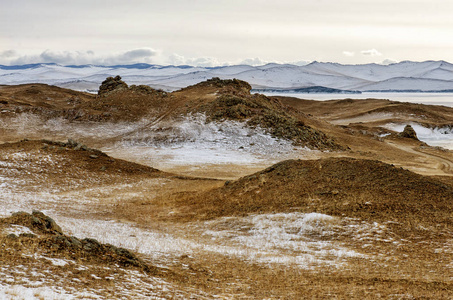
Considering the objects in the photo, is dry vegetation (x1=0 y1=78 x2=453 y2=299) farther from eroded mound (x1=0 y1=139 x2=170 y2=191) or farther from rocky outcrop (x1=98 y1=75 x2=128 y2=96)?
rocky outcrop (x1=98 y1=75 x2=128 y2=96)

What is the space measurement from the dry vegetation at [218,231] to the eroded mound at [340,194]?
0.26ft

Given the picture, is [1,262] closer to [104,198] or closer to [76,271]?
[76,271]

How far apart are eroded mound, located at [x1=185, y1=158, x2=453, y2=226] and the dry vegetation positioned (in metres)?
0.08

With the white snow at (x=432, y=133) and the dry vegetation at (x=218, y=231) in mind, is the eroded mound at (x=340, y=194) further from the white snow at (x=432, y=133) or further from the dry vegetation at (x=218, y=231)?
the white snow at (x=432, y=133)

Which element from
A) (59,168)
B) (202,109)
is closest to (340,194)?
(59,168)

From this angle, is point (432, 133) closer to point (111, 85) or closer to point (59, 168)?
point (111, 85)

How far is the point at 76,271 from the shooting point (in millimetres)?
9219

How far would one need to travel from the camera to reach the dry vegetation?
958 cm

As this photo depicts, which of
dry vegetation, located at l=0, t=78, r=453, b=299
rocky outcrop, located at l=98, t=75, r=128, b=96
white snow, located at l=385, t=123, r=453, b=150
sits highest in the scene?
rocky outcrop, located at l=98, t=75, r=128, b=96

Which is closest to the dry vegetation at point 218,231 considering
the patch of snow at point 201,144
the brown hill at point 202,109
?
the patch of snow at point 201,144

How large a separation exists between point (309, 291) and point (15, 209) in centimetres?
1346

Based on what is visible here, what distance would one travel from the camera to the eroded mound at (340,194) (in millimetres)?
15930

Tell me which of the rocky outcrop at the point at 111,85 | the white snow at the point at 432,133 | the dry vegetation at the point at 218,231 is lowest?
the dry vegetation at the point at 218,231

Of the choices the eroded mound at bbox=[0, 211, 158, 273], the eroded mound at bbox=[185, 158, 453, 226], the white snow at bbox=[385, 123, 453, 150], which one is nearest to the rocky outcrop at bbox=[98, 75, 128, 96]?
the eroded mound at bbox=[185, 158, 453, 226]
